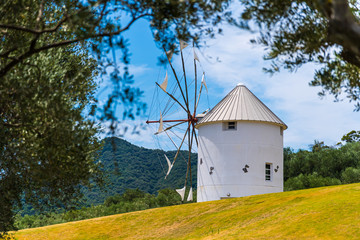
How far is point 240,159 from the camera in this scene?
107 ft

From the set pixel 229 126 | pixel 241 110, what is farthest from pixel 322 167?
pixel 229 126

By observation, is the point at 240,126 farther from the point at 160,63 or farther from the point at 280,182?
the point at 160,63

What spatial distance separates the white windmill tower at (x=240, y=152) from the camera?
32.4m

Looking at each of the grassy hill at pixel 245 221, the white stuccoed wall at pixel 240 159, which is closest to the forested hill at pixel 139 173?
the white stuccoed wall at pixel 240 159

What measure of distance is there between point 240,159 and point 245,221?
1006 cm

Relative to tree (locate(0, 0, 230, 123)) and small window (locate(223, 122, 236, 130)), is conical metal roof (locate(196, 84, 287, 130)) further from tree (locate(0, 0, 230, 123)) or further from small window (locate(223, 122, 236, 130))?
tree (locate(0, 0, 230, 123))

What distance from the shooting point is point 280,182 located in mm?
33781

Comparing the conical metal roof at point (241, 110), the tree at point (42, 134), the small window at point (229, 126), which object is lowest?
the tree at point (42, 134)

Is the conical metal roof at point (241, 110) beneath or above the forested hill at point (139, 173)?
above

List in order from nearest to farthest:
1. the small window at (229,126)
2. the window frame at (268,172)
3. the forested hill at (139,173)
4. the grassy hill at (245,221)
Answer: the grassy hill at (245,221) < the window frame at (268,172) < the small window at (229,126) < the forested hill at (139,173)

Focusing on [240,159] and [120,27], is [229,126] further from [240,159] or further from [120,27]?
[120,27]

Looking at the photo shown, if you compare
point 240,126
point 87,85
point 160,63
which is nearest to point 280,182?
point 240,126

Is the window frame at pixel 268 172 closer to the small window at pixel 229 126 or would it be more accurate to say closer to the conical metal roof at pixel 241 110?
the conical metal roof at pixel 241 110

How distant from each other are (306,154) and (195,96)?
1652 centimetres
